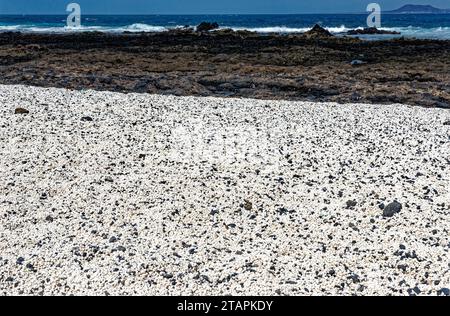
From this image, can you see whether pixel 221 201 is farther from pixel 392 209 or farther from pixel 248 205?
pixel 392 209

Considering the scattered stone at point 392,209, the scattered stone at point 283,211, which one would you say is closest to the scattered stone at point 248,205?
the scattered stone at point 283,211

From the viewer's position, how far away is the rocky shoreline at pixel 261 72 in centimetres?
977

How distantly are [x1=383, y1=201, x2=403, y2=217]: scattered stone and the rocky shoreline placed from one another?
15.6 feet

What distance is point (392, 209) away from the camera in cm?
451

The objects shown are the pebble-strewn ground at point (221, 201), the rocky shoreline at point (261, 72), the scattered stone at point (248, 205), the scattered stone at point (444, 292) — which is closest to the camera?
the scattered stone at point (444, 292)

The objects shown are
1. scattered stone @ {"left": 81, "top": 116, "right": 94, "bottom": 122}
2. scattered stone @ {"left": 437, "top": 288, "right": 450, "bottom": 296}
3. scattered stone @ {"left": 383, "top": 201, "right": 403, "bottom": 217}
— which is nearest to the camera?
scattered stone @ {"left": 437, "top": 288, "right": 450, "bottom": 296}

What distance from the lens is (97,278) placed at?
361cm

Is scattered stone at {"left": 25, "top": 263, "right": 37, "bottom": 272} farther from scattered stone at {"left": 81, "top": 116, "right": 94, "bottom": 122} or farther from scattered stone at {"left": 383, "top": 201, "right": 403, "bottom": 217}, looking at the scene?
scattered stone at {"left": 81, "top": 116, "right": 94, "bottom": 122}

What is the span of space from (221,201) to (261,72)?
7785 mm

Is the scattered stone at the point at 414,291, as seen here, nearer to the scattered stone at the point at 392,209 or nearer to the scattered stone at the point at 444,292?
the scattered stone at the point at 444,292

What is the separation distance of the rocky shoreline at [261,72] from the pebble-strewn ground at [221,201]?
254cm

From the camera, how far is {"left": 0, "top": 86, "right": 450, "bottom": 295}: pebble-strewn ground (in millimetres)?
3656

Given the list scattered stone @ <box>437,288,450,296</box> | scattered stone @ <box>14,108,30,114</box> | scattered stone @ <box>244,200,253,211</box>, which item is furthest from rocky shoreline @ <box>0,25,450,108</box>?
scattered stone @ <box>437,288,450,296</box>

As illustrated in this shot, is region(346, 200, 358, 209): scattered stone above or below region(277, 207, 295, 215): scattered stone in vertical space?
above
